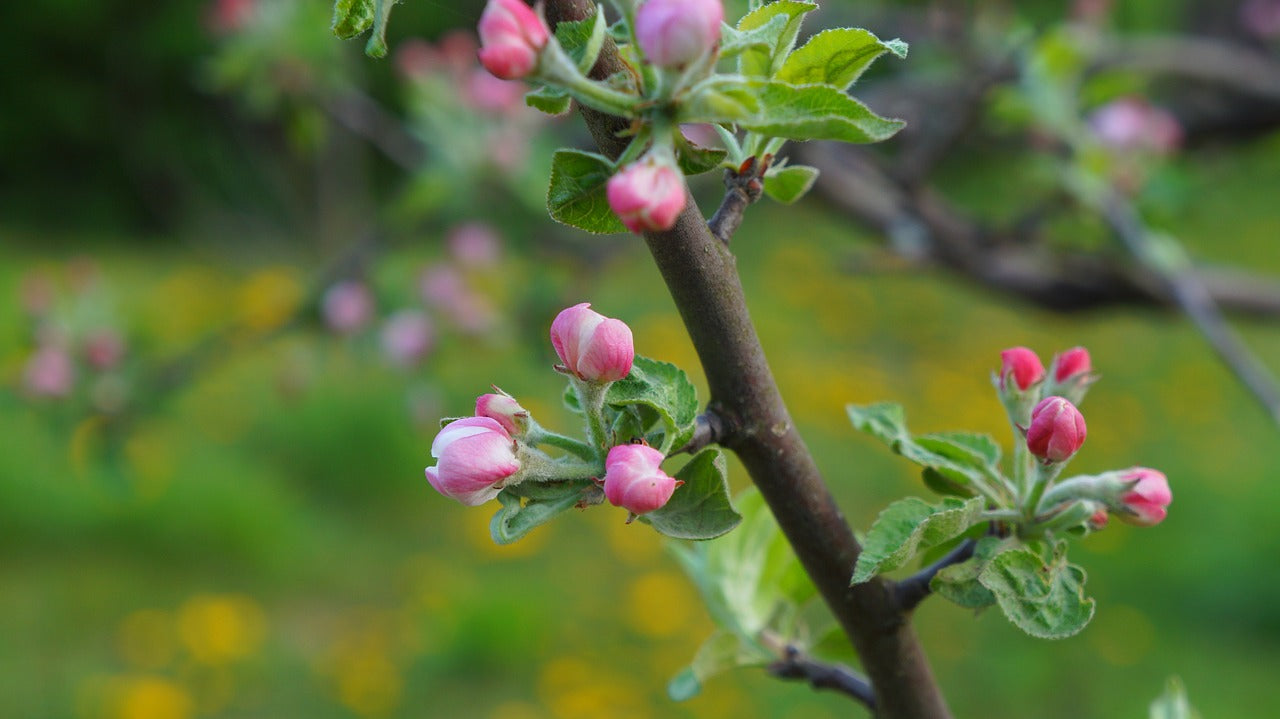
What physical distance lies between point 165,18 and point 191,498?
174 inches

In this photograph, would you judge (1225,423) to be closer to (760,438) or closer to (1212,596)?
(1212,596)

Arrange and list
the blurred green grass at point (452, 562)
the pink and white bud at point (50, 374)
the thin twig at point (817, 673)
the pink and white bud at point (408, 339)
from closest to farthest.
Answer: the thin twig at point (817, 673) → the pink and white bud at point (50, 374) → the pink and white bud at point (408, 339) → the blurred green grass at point (452, 562)

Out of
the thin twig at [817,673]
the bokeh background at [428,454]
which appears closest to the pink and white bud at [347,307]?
the bokeh background at [428,454]

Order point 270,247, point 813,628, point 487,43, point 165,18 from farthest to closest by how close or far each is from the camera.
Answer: point 165,18, point 270,247, point 813,628, point 487,43

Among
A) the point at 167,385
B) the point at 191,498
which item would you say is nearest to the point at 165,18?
the point at 191,498

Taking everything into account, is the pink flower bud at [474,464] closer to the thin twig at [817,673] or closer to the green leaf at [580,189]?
the green leaf at [580,189]

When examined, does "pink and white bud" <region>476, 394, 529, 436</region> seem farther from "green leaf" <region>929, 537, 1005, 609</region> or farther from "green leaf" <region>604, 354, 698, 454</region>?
"green leaf" <region>929, 537, 1005, 609</region>

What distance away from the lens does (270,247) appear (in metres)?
5.29

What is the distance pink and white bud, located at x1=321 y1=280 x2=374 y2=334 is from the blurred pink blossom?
Result: 16cm

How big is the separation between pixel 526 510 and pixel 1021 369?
0.24 meters

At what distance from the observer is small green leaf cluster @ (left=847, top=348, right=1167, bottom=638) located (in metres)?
0.40

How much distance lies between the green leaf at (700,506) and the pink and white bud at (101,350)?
145 cm

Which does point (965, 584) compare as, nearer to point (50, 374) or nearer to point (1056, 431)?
point (1056, 431)

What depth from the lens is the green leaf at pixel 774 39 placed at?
374 millimetres
